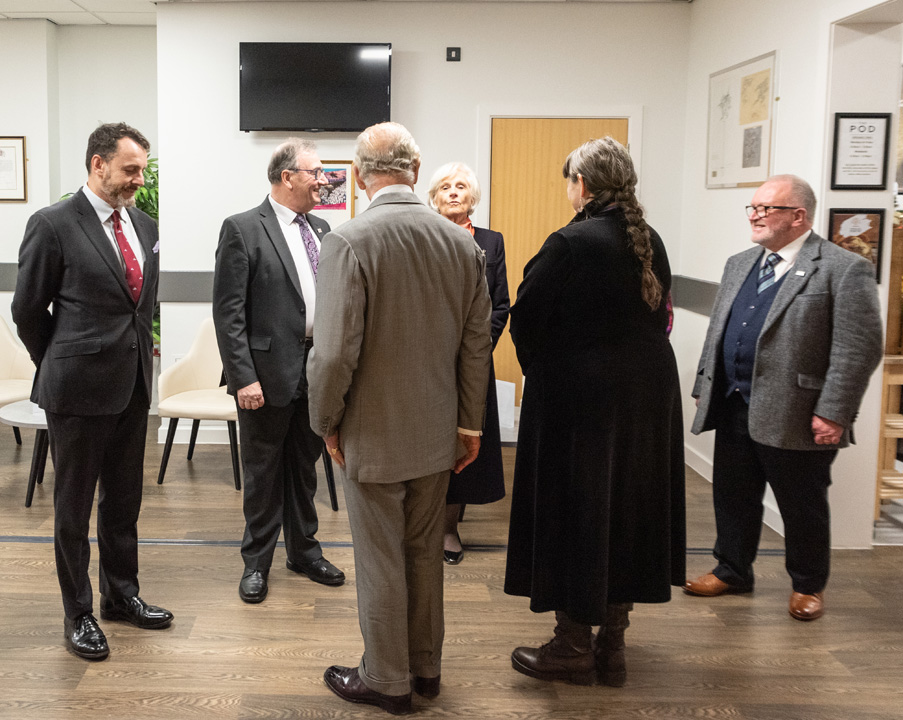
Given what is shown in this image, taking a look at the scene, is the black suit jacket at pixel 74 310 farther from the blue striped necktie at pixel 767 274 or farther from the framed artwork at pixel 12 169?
the framed artwork at pixel 12 169

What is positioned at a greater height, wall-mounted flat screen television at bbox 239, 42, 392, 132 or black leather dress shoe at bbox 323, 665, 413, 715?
wall-mounted flat screen television at bbox 239, 42, 392, 132

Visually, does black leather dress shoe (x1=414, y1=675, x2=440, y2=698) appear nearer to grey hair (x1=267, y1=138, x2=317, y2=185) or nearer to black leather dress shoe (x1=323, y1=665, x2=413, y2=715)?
black leather dress shoe (x1=323, y1=665, x2=413, y2=715)

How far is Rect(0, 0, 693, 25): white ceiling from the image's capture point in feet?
18.1

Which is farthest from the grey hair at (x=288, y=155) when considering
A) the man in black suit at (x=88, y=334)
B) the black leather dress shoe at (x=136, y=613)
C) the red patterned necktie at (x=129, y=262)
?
the black leather dress shoe at (x=136, y=613)

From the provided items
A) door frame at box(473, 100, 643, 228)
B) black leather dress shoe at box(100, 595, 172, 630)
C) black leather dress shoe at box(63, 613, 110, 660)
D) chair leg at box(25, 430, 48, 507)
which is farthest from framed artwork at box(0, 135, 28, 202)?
black leather dress shoe at box(63, 613, 110, 660)

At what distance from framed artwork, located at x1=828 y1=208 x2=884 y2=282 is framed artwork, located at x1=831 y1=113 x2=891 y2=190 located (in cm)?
11

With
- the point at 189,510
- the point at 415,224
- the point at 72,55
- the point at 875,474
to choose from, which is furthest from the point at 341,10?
the point at 875,474

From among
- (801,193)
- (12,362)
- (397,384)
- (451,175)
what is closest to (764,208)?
(801,193)

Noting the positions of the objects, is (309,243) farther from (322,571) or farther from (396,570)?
(396,570)

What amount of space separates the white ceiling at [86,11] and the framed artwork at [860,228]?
2301 mm

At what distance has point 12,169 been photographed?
6.13 m

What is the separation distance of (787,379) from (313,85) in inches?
139

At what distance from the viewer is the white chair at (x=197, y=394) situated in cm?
456

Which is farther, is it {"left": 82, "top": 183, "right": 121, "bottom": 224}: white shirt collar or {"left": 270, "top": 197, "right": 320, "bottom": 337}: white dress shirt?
{"left": 270, "top": 197, "right": 320, "bottom": 337}: white dress shirt
